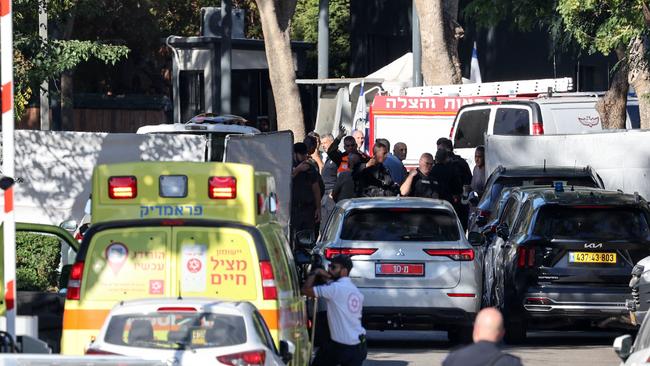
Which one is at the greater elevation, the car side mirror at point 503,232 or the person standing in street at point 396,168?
the person standing in street at point 396,168

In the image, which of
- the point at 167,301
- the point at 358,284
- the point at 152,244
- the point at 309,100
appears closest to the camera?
the point at 167,301

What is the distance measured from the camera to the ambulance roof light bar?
28.1m

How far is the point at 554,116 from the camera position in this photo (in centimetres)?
2566

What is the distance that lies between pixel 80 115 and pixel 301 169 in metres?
34.7

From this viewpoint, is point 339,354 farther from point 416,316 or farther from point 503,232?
point 503,232

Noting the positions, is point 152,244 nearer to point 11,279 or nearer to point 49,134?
point 11,279

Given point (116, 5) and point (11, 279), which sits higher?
point (116, 5)

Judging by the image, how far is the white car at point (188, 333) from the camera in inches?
378

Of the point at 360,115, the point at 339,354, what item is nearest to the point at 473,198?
the point at 339,354

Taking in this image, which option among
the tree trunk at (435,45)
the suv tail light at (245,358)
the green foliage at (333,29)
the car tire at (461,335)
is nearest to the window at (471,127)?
the tree trunk at (435,45)

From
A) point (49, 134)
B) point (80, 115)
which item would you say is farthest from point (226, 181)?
point (80, 115)

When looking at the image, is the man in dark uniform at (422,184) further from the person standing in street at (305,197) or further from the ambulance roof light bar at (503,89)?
the ambulance roof light bar at (503,89)

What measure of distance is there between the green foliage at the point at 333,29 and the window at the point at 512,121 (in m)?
30.8

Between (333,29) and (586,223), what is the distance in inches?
1725
